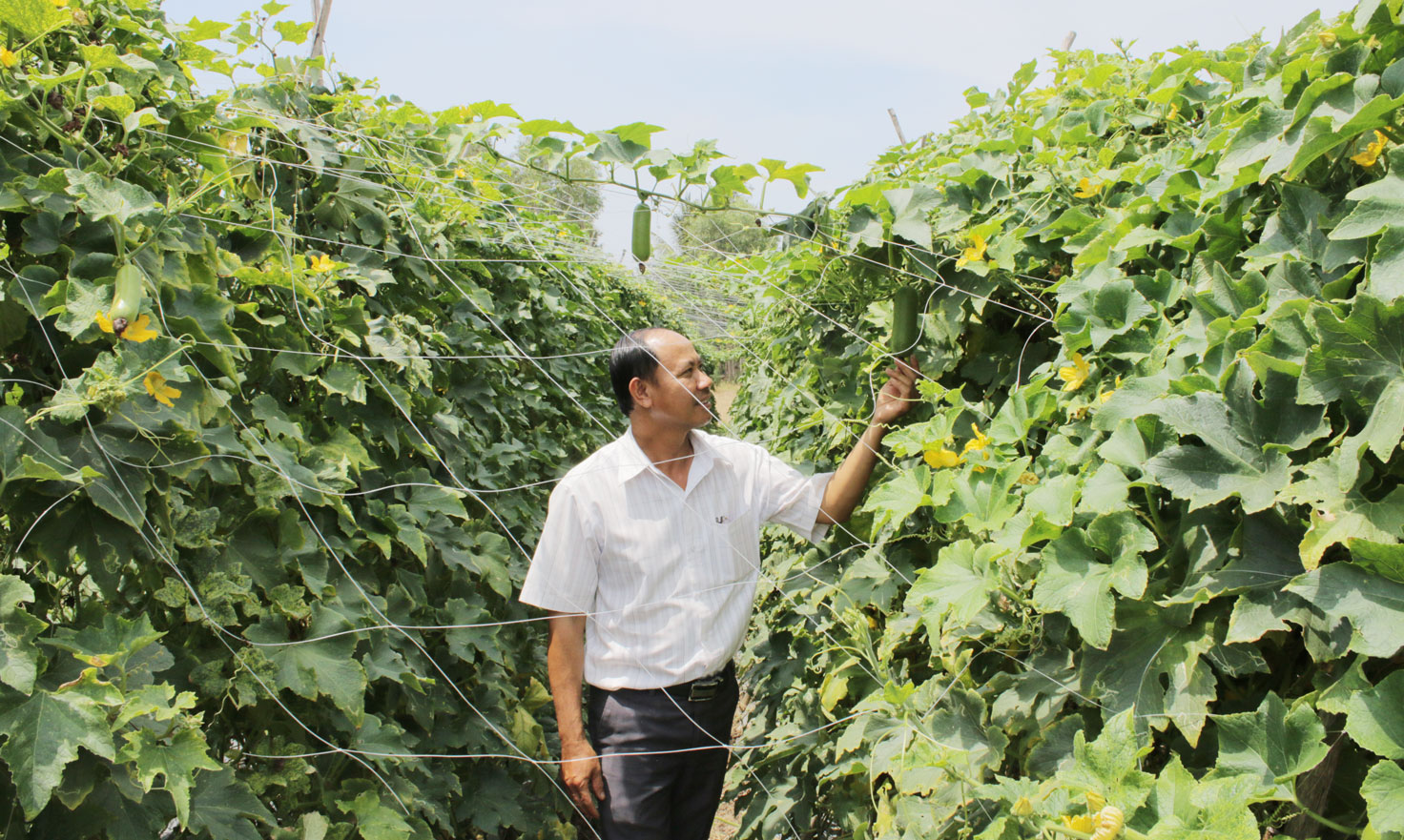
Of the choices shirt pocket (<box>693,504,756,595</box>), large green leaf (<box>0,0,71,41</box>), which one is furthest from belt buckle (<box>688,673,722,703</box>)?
large green leaf (<box>0,0,71,41</box>)

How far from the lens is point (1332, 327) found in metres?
0.93

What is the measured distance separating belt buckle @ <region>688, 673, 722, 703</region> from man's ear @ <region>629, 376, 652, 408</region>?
74 centimetres

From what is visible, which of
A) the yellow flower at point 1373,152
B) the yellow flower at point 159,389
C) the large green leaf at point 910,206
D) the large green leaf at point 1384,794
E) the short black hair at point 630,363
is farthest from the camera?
the short black hair at point 630,363

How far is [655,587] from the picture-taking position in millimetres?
2320

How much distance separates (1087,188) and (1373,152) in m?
0.63

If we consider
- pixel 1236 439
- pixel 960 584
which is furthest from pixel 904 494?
pixel 1236 439

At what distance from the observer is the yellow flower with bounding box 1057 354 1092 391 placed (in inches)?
55.6

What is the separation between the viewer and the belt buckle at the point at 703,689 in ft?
7.61

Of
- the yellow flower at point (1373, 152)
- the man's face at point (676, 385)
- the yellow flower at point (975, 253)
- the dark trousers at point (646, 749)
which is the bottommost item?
the dark trousers at point (646, 749)

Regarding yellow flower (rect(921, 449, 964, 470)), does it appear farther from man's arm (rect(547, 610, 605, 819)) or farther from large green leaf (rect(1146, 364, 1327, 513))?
man's arm (rect(547, 610, 605, 819))

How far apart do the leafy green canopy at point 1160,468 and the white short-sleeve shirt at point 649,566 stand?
1.33 ft

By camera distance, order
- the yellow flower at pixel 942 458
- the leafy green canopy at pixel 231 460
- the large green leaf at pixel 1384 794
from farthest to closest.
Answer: the yellow flower at pixel 942 458
the leafy green canopy at pixel 231 460
the large green leaf at pixel 1384 794

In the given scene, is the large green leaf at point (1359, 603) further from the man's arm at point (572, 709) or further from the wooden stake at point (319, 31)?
the wooden stake at point (319, 31)

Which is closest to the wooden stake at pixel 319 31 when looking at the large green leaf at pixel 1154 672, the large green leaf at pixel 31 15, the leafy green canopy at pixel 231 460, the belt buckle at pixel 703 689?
the leafy green canopy at pixel 231 460
